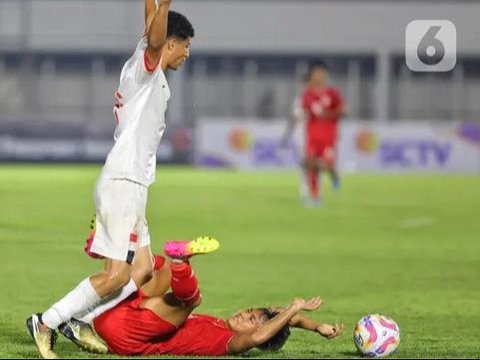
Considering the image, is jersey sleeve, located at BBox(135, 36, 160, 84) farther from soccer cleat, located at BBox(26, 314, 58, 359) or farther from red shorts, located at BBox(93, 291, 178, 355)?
soccer cleat, located at BBox(26, 314, 58, 359)

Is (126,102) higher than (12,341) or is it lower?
higher

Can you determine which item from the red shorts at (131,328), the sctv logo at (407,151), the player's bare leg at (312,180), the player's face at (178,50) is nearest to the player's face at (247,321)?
the red shorts at (131,328)

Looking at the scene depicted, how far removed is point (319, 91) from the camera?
108 ft

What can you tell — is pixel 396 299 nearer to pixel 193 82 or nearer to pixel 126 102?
pixel 126 102

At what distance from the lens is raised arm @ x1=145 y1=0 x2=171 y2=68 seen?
9469mm

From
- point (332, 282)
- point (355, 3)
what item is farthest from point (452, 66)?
point (332, 282)

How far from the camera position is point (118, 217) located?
9.88 m

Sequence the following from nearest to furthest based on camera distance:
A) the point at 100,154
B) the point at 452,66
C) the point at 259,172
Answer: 1. the point at 259,172
2. the point at 100,154
3. the point at 452,66

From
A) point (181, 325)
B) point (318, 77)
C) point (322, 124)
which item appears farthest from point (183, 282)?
point (322, 124)

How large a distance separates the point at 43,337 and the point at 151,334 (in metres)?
0.75

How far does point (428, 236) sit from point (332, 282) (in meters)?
7.22

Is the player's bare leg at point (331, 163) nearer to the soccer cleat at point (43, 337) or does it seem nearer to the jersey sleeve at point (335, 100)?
the jersey sleeve at point (335, 100)

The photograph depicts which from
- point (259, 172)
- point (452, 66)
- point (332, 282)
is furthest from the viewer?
point (452, 66)

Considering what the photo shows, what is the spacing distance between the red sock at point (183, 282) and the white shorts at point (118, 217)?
326 mm
